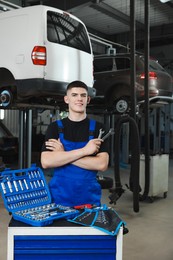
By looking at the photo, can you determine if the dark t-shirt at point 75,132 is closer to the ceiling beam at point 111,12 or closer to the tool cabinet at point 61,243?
the tool cabinet at point 61,243

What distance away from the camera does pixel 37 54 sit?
5.03 metres

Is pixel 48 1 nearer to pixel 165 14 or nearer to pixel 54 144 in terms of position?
pixel 165 14

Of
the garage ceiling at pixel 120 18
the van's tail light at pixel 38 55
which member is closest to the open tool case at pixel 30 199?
the van's tail light at pixel 38 55

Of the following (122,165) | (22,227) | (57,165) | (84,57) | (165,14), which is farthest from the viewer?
Answer: (165,14)

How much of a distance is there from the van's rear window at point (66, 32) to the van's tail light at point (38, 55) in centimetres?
27

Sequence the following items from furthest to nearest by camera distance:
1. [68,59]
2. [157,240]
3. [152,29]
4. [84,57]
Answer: [152,29] < [84,57] < [68,59] < [157,240]

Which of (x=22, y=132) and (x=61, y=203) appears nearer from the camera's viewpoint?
(x=61, y=203)

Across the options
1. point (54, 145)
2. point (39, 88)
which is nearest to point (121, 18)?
point (39, 88)

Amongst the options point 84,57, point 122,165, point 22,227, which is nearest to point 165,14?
point 122,165

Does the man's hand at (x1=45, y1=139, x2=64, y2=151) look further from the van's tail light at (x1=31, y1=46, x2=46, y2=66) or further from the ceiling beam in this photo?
the ceiling beam

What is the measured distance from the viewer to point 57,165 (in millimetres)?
2088

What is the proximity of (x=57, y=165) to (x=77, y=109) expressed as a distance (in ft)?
1.28

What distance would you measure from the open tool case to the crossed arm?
0.14 metres

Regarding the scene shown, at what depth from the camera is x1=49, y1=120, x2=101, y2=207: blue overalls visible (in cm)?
210
